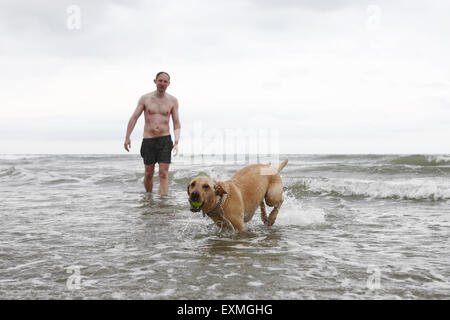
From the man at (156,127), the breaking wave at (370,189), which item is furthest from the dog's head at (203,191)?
the breaking wave at (370,189)

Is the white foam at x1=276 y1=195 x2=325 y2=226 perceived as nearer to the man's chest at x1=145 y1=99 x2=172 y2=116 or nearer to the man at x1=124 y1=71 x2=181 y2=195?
the man at x1=124 y1=71 x2=181 y2=195

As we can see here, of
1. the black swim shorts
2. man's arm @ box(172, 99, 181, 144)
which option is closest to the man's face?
man's arm @ box(172, 99, 181, 144)

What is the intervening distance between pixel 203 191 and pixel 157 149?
4015 mm

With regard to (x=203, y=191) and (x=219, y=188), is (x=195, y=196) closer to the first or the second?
A: (x=203, y=191)

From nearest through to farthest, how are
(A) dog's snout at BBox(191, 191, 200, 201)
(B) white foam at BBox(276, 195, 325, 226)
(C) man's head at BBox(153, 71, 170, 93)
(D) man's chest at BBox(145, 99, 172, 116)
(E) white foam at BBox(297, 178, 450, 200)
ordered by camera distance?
1. (A) dog's snout at BBox(191, 191, 200, 201)
2. (B) white foam at BBox(276, 195, 325, 226)
3. (C) man's head at BBox(153, 71, 170, 93)
4. (D) man's chest at BBox(145, 99, 172, 116)
5. (E) white foam at BBox(297, 178, 450, 200)

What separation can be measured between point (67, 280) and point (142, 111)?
5461 mm

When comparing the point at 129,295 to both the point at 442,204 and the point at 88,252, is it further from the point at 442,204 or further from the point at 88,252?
the point at 442,204

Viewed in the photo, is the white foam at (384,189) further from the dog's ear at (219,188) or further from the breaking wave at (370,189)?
the dog's ear at (219,188)

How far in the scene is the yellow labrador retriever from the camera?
445cm

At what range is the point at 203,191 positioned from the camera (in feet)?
14.4

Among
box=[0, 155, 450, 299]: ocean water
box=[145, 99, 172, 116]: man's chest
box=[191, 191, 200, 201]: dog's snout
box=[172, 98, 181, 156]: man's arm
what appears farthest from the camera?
box=[172, 98, 181, 156]: man's arm

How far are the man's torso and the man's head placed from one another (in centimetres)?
32

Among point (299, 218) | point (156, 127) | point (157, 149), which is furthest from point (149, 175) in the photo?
point (299, 218)

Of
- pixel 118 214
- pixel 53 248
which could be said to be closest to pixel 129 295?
pixel 53 248
